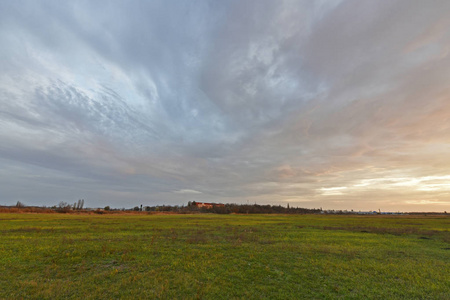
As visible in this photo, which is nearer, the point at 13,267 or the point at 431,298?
the point at 431,298

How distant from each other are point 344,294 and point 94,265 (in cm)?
1465

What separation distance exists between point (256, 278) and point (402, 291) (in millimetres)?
7124

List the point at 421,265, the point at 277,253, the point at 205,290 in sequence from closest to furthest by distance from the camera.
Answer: the point at 205,290 < the point at 421,265 < the point at 277,253

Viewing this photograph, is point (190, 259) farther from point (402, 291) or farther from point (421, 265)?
point (421, 265)

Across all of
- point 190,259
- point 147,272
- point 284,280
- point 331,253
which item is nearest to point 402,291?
point 284,280

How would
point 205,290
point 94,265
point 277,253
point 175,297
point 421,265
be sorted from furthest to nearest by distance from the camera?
point 277,253, point 421,265, point 94,265, point 205,290, point 175,297

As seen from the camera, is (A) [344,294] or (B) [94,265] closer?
(A) [344,294]

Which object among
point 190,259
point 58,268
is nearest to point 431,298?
point 190,259

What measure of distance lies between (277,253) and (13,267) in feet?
59.3

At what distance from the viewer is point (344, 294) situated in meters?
10.1

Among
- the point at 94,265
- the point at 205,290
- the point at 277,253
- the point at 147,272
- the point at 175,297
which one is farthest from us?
the point at 277,253

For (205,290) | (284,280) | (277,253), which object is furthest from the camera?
(277,253)

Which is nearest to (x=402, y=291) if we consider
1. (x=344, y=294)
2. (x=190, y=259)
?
(x=344, y=294)

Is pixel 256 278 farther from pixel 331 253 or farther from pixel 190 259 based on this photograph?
pixel 331 253
